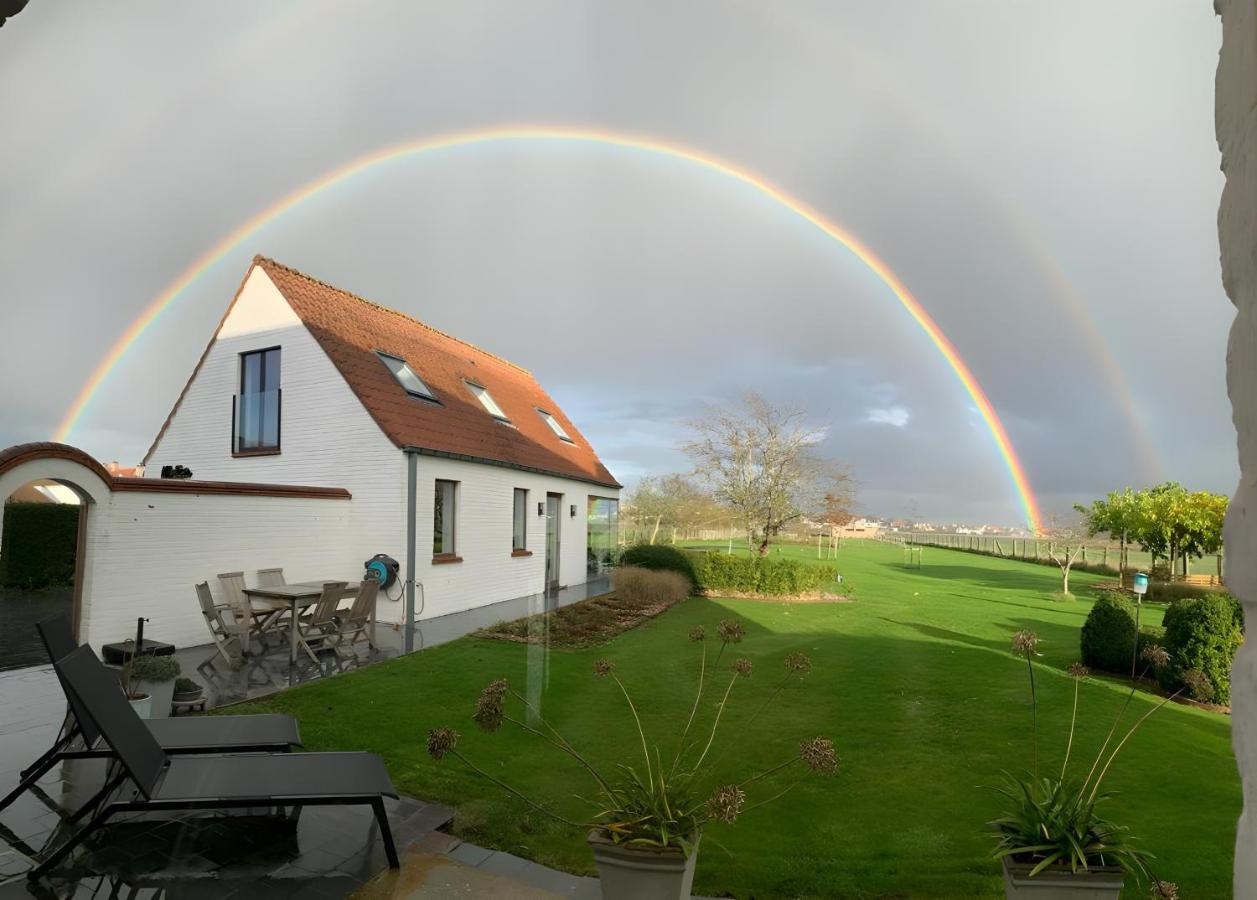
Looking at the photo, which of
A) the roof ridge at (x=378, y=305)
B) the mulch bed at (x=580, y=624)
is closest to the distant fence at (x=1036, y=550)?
the mulch bed at (x=580, y=624)

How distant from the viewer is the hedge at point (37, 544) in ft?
49.3

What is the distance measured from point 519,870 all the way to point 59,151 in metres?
24.1

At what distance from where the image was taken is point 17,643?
9.88 meters

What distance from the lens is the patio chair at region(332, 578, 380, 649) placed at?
980 centimetres

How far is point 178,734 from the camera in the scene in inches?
177

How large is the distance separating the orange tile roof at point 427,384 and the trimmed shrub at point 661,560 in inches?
111

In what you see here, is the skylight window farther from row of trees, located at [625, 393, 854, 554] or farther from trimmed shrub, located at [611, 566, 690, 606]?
row of trees, located at [625, 393, 854, 554]

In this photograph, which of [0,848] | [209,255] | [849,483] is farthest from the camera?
[849,483]

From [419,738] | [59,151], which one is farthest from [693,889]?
[59,151]

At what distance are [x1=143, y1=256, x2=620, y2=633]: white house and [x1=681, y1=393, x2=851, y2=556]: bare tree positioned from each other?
10.2 meters

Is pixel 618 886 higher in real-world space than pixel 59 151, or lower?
lower

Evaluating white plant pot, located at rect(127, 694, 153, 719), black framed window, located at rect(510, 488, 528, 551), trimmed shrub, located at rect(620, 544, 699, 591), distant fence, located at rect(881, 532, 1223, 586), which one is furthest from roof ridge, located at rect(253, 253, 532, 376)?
distant fence, located at rect(881, 532, 1223, 586)

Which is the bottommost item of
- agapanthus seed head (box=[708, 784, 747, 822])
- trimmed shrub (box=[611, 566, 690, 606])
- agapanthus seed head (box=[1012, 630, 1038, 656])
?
trimmed shrub (box=[611, 566, 690, 606])

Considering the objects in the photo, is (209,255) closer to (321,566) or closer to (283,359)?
(283,359)
